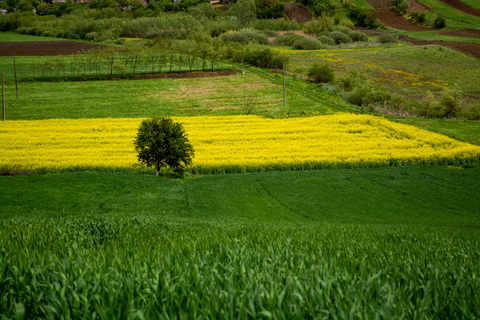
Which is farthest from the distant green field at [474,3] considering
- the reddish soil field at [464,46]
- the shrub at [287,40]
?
the shrub at [287,40]

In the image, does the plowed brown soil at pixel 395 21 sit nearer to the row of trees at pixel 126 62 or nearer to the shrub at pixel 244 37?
the shrub at pixel 244 37

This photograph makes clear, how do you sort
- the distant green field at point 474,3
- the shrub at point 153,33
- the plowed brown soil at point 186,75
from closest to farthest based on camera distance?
the plowed brown soil at point 186,75 < the distant green field at point 474,3 < the shrub at point 153,33

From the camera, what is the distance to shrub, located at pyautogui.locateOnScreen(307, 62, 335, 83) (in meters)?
68.3

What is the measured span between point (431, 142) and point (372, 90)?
21.2m

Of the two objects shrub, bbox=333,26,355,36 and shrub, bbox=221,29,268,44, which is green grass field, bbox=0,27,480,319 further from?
shrub, bbox=333,26,355,36

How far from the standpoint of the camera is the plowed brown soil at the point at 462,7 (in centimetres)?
11237

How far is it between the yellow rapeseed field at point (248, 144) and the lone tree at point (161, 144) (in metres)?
3.06

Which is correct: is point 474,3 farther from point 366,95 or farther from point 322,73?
point 366,95

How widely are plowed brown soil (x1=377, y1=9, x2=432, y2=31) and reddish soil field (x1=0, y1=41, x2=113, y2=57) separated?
95473 mm

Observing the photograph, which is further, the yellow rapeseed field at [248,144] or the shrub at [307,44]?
the shrub at [307,44]

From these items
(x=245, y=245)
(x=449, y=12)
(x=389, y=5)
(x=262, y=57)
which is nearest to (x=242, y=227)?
(x=245, y=245)

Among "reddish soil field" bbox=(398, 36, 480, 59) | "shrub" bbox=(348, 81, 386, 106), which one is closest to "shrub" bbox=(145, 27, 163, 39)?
"reddish soil field" bbox=(398, 36, 480, 59)

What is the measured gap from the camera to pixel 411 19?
127 metres

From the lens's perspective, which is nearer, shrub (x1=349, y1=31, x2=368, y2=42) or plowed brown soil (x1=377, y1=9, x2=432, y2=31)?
shrub (x1=349, y1=31, x2=368, y2=42)
